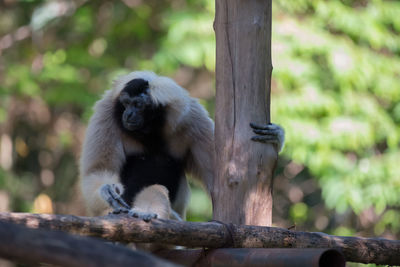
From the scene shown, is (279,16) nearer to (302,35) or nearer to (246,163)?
(302,35)

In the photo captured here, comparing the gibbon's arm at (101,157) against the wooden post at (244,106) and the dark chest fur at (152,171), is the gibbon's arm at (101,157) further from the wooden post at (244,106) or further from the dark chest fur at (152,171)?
the wooden post at (244,106)

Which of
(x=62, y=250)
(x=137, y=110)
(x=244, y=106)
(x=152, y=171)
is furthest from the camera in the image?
(x=152, y=171)

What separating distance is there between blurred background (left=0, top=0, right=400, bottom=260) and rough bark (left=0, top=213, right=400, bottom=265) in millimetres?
3647

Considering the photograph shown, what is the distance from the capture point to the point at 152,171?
511cm

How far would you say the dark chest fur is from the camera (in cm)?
503

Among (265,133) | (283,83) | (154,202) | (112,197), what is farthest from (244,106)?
(283,83)

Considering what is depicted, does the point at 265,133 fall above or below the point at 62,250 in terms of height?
above

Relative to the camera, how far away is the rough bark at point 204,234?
119 inches

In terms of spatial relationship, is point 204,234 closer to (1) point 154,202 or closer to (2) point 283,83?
(1) point 154,202

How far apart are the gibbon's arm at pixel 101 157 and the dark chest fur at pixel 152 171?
11 centimetres

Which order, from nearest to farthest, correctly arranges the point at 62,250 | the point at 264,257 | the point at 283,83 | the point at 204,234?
the point at 62,250, the point at 264,257, the point at 204,234, the point at 283,83

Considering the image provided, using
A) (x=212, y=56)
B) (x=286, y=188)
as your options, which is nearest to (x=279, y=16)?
(x=212, y=56)

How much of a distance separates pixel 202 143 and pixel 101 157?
955 mm

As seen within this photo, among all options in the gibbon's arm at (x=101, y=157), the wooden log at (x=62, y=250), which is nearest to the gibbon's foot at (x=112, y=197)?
the gibbon's arm at (x=101, y=157)
